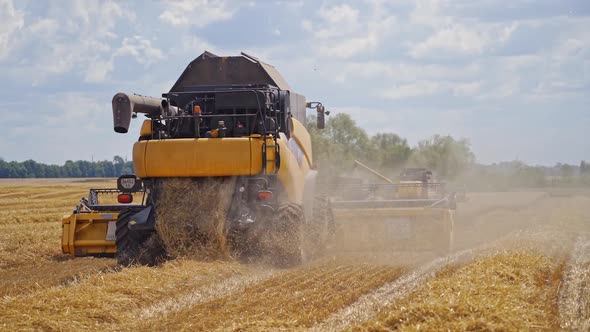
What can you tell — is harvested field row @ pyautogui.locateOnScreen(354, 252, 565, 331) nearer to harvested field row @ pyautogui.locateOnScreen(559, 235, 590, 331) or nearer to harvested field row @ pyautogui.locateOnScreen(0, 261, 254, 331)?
harvested field row @ pyautogui.locateOnScreen(559, 235, 590, 331)

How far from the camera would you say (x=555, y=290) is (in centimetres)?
923

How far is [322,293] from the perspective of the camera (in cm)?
895

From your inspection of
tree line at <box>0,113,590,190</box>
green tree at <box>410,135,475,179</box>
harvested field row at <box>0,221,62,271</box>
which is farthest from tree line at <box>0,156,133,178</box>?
harvested field row at <box>0,221,62,271</box>

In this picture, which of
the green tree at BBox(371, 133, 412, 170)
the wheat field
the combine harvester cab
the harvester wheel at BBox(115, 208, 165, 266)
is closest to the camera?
the wheat field

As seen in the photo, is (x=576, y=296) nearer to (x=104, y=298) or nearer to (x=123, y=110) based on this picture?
(x=104, y=298)

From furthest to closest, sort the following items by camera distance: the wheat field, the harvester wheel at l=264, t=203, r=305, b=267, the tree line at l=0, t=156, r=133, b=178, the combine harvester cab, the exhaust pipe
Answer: the tree line at l=0, t=156, r=133, b=178 < the combine harvester cab < the harvester wheel at l=264, t=203, r=305, b=267 < the exhaust pipe < the wheat field

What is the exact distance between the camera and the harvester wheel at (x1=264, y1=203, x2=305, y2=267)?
37.7 feet

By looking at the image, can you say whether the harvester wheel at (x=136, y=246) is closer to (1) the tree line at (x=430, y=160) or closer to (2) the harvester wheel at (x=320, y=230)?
(2) the harvester wheel at (x=320, y=230)

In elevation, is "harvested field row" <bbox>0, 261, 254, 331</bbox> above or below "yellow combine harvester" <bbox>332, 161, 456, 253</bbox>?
below

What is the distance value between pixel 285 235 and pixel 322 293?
8.89 ft

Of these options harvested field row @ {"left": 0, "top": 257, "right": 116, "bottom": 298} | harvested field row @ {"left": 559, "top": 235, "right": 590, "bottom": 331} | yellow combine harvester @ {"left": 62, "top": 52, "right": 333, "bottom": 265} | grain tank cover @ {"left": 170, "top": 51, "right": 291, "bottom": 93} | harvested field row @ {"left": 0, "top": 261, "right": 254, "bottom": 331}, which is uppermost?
grain tank cover @ {"left": 170, "top": 51, "right": 291, "bottom": 93}

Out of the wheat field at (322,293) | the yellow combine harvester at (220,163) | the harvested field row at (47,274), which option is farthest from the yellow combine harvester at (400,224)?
the harvested field row at (47,274)

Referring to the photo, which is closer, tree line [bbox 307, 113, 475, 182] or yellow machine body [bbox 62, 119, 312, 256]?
yellow machine body [bbox 62, 119, 312, 256]

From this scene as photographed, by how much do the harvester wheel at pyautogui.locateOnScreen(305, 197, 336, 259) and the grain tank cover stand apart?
2483 millimetres
